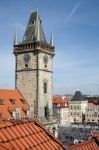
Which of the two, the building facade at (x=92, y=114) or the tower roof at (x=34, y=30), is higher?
the tower roof at (x=34, y=30)

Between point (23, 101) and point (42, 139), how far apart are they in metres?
36.5

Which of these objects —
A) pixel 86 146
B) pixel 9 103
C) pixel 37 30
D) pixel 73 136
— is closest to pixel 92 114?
pixel 73 136

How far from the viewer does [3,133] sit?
10805 mm

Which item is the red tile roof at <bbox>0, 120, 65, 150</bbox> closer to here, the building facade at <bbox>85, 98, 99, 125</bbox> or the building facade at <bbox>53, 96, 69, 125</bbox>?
the building facade at <bbox>53, 96, 69, 125</bbox>

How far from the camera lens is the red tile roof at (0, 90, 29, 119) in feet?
144

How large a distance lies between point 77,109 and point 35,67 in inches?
2774

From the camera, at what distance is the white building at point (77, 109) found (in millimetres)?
115431

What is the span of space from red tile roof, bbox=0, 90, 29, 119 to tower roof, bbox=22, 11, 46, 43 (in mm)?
8632

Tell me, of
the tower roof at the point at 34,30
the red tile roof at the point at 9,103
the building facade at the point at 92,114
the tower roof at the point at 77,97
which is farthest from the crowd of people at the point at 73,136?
the tower roof at the point at 77,97

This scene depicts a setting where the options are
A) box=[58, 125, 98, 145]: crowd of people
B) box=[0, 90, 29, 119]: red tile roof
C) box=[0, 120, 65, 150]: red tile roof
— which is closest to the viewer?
box=[0, 120, 65, 150]: red tile roof

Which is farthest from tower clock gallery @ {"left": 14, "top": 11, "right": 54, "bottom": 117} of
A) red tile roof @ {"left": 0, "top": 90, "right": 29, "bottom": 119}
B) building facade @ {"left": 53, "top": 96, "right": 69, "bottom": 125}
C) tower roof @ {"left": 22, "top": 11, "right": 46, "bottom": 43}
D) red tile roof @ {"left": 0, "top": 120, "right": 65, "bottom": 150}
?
building facade @ {"left": 53, "top": 96, "right": 69, "bottom": 125}

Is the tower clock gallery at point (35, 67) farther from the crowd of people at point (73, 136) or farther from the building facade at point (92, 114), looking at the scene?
the building facade at point (92, 114)

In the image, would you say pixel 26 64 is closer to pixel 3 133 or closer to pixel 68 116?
pixel 3 133

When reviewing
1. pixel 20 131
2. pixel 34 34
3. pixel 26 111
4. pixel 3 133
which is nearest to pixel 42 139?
pixel 20 131
